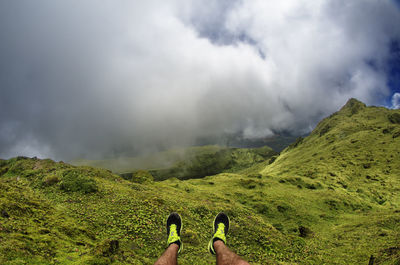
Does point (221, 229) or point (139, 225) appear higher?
point (139, 225)

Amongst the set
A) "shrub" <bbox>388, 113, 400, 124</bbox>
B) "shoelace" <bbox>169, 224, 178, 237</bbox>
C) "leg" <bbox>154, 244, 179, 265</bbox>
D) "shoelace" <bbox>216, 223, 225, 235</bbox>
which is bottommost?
"leg" <bbox>154, 244, 179, 265</bbox>

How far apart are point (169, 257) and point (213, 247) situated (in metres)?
2.96

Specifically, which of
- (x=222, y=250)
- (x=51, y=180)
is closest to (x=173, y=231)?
(x=222, y=250)

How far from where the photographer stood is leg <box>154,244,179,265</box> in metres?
7.98

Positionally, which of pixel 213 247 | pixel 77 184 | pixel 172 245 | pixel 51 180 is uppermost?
pixel 51 180

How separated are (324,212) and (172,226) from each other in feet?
153

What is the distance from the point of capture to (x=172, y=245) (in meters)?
10.2

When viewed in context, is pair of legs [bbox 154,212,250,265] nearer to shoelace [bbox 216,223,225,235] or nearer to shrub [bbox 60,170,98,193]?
shoelace [bbox 216,223,225,235]

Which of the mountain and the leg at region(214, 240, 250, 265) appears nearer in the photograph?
the leg at region(214, 240, 250, 265)

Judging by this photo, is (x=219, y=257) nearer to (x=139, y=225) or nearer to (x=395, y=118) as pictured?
(x=139, y=225)

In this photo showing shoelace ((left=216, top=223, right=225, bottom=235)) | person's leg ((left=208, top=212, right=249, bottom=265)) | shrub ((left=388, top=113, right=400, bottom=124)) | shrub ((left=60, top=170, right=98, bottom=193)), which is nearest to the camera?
person's leg ((left=208, top=212, right=249, bottom=265))

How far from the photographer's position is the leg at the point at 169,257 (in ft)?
26.2

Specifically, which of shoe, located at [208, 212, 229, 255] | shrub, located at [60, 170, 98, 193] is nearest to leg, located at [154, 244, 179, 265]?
shoe, located at [208, 212, 229, 255]

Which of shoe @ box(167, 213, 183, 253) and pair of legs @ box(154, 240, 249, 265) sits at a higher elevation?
shoe @ box(167, 213, 183, 253)
